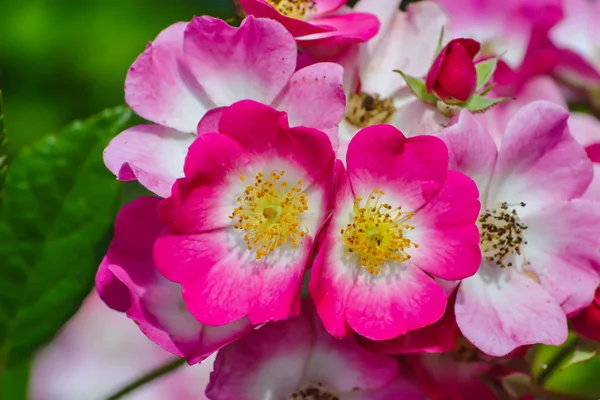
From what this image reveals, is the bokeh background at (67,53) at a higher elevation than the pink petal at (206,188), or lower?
lower

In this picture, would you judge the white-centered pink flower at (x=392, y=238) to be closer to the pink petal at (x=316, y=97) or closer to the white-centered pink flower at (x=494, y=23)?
the pink petal at (x=316, y=97)

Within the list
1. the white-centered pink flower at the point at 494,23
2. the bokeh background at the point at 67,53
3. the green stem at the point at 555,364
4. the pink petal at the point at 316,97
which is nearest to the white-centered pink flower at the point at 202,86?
the pink petal at the point at 316,97

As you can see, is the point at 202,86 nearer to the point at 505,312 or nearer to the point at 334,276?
the point at 334,276

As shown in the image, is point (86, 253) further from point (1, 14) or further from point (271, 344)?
point (1, 14)

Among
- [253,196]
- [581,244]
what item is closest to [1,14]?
[253,196]

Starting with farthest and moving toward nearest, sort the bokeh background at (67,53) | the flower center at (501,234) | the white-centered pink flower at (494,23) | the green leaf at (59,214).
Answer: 1. the bokeh background at (67,53)
2. the white-centered pink flower at (494,23)
3. the green leaf at (59,214)
4. the flower center at (501,234)
